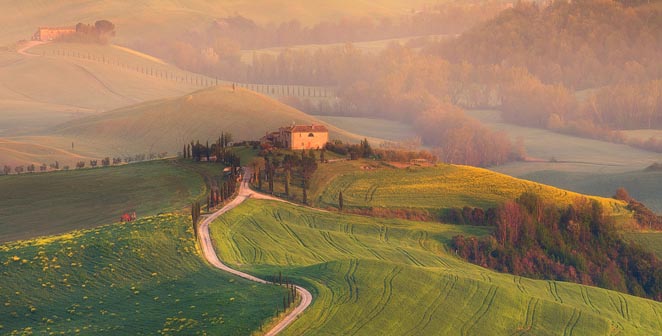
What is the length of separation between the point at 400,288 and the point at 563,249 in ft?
137

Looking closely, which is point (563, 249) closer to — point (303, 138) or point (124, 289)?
point (303, 138)

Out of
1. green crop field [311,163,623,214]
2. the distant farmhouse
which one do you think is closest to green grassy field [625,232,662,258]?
green crop field [311,163,623,214]

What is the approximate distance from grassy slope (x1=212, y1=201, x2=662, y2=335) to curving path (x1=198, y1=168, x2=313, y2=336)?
2.97 feet

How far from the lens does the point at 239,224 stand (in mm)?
121688

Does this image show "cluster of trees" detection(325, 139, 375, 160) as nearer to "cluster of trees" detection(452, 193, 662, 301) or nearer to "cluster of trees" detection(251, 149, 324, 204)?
"cluster of trees" detection(251, 149, 324, 204)

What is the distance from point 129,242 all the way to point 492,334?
3635cm

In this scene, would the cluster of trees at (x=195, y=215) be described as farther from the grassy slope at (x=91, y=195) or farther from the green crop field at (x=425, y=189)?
the green crop field at (x=425, y=189)

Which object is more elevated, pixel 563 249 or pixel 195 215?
pixel 195 215

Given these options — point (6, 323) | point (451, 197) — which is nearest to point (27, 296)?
point (6, 323)

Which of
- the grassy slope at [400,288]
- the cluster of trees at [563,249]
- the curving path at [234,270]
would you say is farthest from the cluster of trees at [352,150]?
the grassy slope at [400,288]

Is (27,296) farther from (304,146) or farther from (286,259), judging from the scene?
(304,146)

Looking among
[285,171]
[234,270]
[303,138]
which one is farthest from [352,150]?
[234,270]

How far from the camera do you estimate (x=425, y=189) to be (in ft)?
488

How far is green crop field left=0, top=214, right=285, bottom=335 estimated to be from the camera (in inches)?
3263
